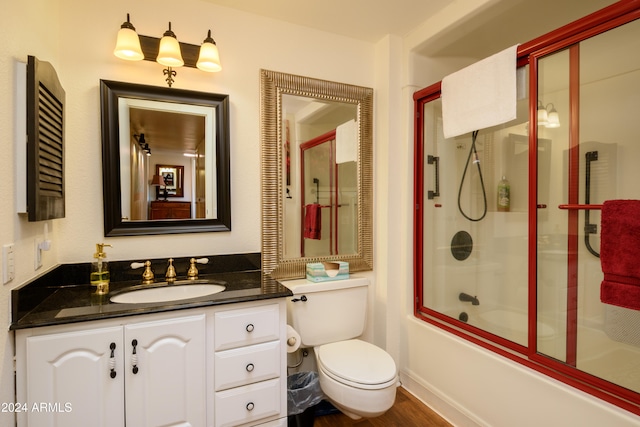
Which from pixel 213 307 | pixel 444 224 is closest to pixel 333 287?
pixel 213 307

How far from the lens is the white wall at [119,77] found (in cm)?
116

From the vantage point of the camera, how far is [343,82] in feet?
7.39

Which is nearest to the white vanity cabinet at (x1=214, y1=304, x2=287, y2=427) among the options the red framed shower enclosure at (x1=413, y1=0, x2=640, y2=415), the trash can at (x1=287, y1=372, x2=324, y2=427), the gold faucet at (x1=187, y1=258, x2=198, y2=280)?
the trash can at (x1=287, y1=372, x2=324, y2=427)

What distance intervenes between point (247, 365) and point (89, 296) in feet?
2.53

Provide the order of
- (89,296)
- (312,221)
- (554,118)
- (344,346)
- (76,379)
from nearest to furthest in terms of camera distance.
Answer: (76,379), (89,296), (554,118), (344,346), (312,221)

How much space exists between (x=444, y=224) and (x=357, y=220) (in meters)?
0.63

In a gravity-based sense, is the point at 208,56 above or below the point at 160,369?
above

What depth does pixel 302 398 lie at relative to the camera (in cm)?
186

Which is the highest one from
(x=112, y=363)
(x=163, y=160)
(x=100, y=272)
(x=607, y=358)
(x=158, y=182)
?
(x=163, y=160)

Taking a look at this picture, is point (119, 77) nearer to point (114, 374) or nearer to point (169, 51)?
point (169, 51)

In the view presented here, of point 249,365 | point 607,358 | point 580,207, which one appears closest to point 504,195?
point 580,207

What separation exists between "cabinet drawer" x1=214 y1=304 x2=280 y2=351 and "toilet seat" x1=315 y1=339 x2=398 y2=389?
1.16ft

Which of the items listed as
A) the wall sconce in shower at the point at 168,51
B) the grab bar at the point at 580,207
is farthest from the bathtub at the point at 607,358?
the wall sconce in shower at the point at 168,51

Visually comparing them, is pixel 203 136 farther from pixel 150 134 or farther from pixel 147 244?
pixel 147 244
